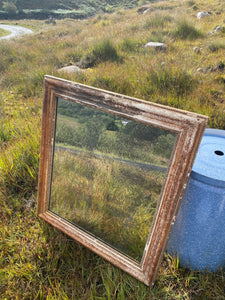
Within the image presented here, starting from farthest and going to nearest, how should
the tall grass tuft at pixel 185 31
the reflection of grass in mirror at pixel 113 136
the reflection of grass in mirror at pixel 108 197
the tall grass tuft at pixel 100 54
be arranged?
the tall grass tuft at pixel 185 31 → the tall grass tuft at pixel 100 54 → the reflection of grass in mirror at pixel 108 197 → the reflection of grass in mirror at pixel 113 136

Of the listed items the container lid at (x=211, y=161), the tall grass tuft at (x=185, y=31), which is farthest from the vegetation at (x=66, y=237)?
the tall grass tuft at (x=185, y=31)

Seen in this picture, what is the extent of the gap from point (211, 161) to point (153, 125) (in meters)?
0.51

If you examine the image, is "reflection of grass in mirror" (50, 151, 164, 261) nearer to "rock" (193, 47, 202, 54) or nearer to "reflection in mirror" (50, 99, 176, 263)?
"reflection in mirror" (50, 99, 176, 263)

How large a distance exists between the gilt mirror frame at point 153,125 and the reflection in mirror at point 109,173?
5cm

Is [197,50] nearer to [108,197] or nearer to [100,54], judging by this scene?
[100,54]

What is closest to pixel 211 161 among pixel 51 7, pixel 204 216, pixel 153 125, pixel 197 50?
pixel 204 216

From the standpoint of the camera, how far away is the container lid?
129 cm

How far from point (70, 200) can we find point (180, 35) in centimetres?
666

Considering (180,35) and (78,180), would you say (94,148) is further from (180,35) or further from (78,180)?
(180,35)

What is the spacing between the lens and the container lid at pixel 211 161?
50.9 inches

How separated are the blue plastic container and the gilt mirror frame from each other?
235mm

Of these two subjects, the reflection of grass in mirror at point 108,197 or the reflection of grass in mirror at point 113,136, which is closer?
the reflection of grass in mirror at point 113,136

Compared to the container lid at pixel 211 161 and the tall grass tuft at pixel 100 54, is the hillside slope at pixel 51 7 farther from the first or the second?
the container lid at pixel 211 161

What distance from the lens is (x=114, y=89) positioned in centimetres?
376
